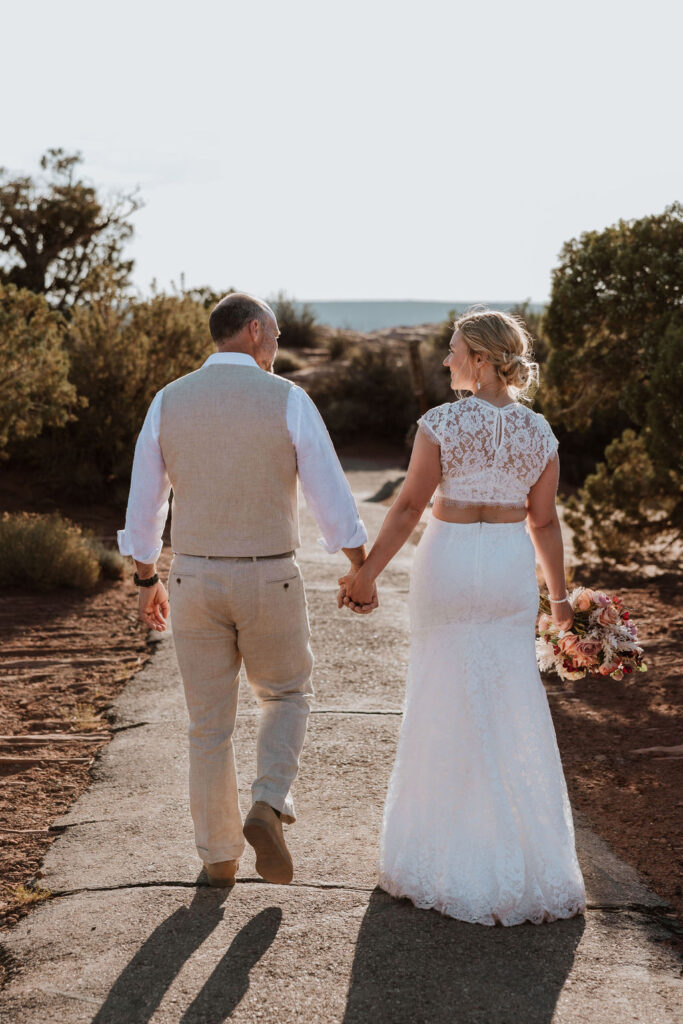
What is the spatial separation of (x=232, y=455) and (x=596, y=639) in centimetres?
170

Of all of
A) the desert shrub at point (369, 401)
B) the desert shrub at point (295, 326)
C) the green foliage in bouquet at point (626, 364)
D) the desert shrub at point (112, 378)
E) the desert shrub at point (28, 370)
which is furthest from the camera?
the desert shrub at point (295, 326)

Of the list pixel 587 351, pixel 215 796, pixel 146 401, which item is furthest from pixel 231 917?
pixel 146 401

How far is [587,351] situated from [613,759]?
241 inches

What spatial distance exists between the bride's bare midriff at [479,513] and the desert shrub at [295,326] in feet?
97.6

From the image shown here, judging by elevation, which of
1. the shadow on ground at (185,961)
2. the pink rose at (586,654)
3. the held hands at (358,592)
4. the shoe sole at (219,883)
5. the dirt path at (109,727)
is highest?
the held hands at (358,592)

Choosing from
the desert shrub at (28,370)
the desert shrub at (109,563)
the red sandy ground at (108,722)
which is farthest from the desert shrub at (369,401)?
the red sandy ground at (108,722)

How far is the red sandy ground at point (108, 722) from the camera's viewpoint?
180 inches

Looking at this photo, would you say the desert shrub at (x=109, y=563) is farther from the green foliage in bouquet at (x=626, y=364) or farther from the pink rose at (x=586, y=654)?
the pink rose at (x=586, y=654)

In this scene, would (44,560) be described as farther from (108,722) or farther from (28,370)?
(108,722)

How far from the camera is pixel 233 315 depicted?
3.79 meters

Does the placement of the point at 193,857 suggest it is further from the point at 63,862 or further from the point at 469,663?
the point at 469,663

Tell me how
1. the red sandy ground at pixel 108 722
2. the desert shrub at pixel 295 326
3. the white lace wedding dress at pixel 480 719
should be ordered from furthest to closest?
the desert shrub at pixel 295 326 → the red sandy ground at pixel 108 722 → the white lace wedding dress at pixel 480 719

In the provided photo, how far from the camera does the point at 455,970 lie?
3.27 meters

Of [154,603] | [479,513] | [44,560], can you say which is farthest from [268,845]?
[44,560]
